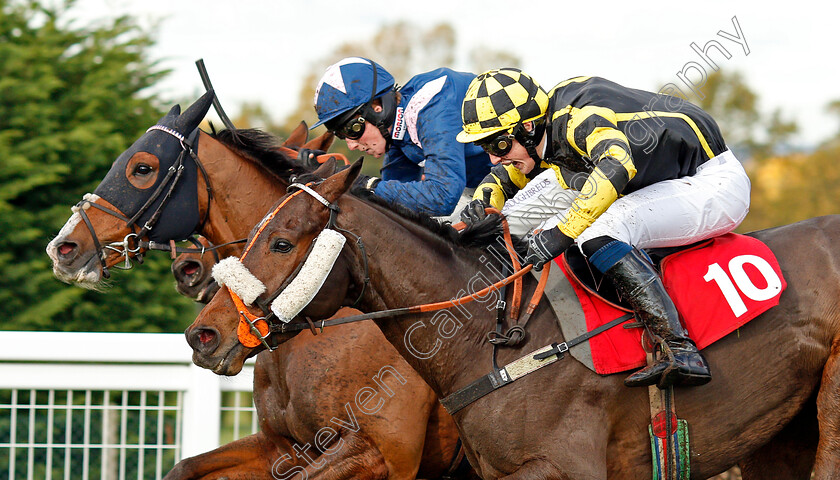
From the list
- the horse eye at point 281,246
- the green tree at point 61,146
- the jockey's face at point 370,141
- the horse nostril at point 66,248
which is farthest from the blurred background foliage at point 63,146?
the horse eye at point 281,246

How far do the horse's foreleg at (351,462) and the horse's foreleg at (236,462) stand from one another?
1.63 feet

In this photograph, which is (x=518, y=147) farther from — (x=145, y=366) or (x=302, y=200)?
(x=145, y=366)

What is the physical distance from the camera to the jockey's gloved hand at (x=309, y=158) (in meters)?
4.07

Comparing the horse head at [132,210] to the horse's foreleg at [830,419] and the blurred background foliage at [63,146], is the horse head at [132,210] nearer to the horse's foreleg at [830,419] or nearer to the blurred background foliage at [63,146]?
the blurred background foliage at [63,146]

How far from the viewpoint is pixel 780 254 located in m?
3.31

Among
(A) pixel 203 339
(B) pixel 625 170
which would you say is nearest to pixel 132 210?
(A) pixel 203 339

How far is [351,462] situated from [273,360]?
63cm

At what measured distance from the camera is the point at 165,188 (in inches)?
156

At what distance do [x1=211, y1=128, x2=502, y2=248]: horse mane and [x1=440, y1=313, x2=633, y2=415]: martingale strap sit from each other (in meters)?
0.52

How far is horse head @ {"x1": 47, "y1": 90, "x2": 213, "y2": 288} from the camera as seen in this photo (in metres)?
3.89

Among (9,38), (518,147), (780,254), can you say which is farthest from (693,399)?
(9,38)

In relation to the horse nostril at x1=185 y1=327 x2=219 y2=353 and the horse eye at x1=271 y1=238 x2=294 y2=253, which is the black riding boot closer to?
the horse eye at x1=271 y1=238 x2=294 y2=253

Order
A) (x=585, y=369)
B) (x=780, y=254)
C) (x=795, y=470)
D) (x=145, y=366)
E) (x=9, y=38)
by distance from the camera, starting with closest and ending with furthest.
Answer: (x=585, y=369) → (x=780, y=254) → (x=795, y=470) → (x=145, y=366) → (x=9, y=38)

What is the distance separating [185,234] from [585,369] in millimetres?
2013
